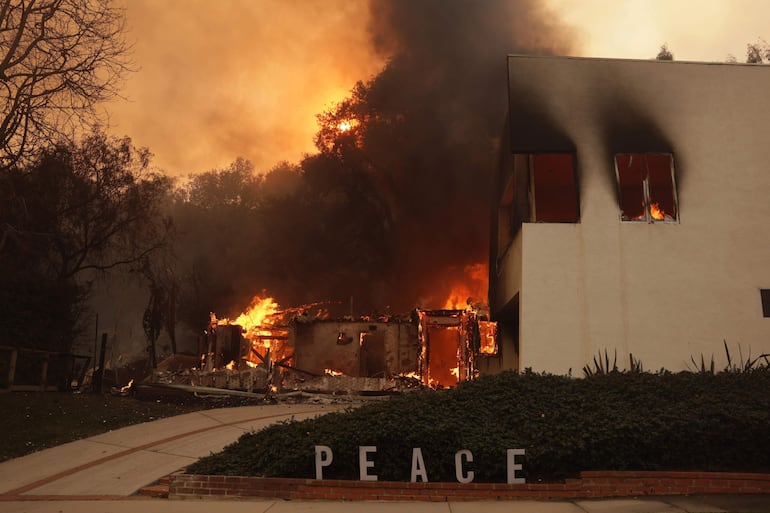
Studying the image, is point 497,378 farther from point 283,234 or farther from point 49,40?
point 283,234

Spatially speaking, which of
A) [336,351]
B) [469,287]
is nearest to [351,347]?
[336,351]

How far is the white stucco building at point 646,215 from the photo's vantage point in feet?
38.5

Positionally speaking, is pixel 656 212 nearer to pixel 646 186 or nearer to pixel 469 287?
pixel 646 186

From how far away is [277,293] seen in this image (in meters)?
33.2

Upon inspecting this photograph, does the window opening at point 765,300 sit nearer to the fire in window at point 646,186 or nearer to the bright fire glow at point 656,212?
the fire in window at point 646,186

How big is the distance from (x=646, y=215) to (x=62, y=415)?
12749 millimetres

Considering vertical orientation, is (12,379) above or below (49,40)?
below

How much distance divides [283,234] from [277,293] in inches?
160

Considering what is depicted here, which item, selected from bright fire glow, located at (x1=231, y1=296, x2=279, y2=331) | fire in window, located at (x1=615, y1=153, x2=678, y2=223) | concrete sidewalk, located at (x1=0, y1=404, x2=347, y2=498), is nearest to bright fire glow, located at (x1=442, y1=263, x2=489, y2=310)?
bright fire glow, located at (x1=231, y1=296, x2=279, y2=331)

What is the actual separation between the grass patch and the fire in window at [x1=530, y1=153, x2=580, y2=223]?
33.0 ft

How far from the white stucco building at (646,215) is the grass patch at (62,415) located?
8.35m

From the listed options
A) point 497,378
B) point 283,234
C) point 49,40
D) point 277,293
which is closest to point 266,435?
point 497,378

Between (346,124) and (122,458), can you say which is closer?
(122,458)

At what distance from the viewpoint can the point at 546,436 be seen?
766cm
